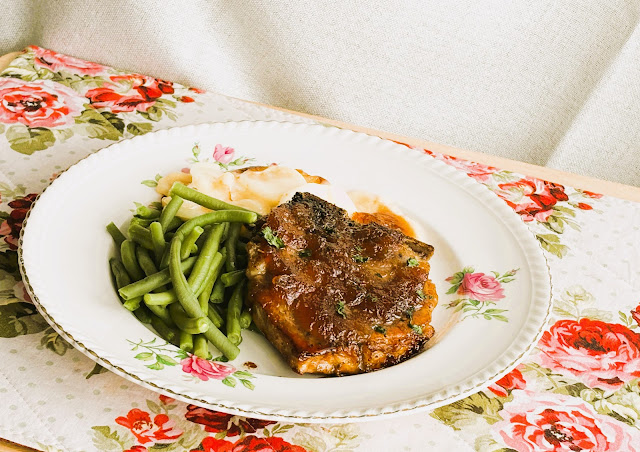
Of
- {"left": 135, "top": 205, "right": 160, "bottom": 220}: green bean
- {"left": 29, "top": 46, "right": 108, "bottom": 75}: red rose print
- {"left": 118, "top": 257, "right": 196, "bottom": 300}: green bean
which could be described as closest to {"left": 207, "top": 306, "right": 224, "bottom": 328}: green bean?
{"left": 118, "top": 257, "right": 196, "bottom": 300}: green bean

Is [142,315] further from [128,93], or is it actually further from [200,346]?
[128,93]

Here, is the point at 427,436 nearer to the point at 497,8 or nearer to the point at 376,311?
the point at 376,311

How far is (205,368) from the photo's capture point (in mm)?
1910

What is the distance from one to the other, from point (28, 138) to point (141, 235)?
0.94m

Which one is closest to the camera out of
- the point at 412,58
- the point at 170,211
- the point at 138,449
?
the point at 138,449

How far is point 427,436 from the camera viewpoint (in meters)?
1.99

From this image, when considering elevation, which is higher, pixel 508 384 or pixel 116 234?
pixel 508 384

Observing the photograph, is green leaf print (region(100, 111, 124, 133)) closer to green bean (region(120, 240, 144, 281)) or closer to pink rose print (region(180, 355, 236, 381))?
green bean (region(120, 240, 144, 281))

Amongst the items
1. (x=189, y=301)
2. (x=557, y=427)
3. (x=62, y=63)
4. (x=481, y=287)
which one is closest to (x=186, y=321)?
(x=189, y=301)

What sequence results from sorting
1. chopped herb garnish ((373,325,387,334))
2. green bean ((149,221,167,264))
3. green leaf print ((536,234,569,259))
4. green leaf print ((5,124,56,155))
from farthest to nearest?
1. green leaf print ((5,124,56,155))
2. green leaf print ((536,234,569,259))
3. green bean ((149,221,167,264))
4. chopped herb garnish ((373,325,387,334))

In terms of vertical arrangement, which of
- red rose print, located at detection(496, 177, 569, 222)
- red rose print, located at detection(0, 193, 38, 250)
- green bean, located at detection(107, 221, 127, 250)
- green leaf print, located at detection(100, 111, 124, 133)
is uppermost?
red rose print, located at detection(496, 177, 569, 222)

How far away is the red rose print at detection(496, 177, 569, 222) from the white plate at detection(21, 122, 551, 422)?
0.35 metres

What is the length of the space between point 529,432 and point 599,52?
8.61 ft

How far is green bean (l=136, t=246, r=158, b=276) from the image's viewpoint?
224 centimetres
